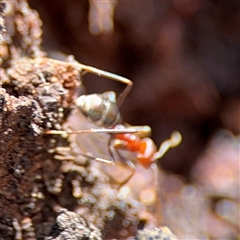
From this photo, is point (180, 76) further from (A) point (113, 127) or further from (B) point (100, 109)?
(B) point (100, 109)

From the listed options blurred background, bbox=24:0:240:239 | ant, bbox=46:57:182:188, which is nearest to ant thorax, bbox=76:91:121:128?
ant, bbox=46:57:182:188

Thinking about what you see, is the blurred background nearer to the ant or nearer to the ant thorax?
the ant

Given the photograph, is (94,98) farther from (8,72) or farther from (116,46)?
(116,46)

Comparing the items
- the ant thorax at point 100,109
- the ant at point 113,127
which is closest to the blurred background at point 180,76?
the ant at point 113,127

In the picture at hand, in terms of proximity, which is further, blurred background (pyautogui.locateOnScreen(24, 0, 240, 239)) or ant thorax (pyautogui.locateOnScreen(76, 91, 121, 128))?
blurred background (pyautogui.locateOnScreen(24, 0, 240, 239))

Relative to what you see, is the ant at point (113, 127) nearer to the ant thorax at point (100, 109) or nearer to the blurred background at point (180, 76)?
the ant thorax at point (100, 109)

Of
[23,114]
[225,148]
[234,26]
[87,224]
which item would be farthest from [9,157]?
[234,26]

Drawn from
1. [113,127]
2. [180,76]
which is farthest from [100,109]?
[180,76]

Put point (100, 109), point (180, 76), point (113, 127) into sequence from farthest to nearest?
point (180, 76) → point (113, 127) → point (100, 109)
